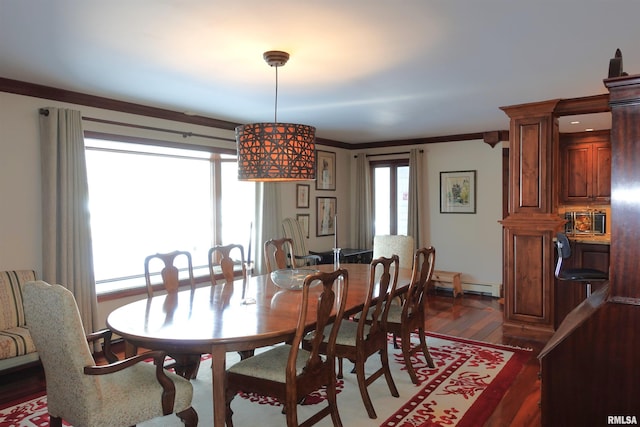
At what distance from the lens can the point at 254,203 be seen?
6031 millimetres

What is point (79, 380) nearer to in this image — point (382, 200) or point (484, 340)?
point (484, 340)

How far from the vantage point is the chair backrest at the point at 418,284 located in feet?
11.3

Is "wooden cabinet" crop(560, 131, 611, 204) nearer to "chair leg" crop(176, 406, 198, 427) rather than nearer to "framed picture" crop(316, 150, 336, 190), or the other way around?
"framed picture" crop(316, 150, 336, 190)

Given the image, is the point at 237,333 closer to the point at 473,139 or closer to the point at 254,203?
the point at 254,203

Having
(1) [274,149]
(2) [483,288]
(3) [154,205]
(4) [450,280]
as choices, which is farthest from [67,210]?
(2) [483,288]

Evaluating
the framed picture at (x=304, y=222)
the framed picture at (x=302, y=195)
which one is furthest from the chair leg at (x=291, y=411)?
the framed picture at (x=302, y=195)

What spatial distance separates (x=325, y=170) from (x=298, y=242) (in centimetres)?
151

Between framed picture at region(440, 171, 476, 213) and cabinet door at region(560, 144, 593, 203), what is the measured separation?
1481 mm

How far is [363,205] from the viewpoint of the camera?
25.4 feet

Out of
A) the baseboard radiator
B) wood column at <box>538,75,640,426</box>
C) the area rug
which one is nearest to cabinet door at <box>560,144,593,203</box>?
the baseboard radiator

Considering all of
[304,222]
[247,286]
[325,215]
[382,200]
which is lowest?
[247,286]

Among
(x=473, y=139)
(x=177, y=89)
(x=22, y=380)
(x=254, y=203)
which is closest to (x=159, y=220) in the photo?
(x=254, y=203)

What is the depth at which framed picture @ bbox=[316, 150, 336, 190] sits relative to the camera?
7.18 m

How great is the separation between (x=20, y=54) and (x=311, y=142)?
2069mm
